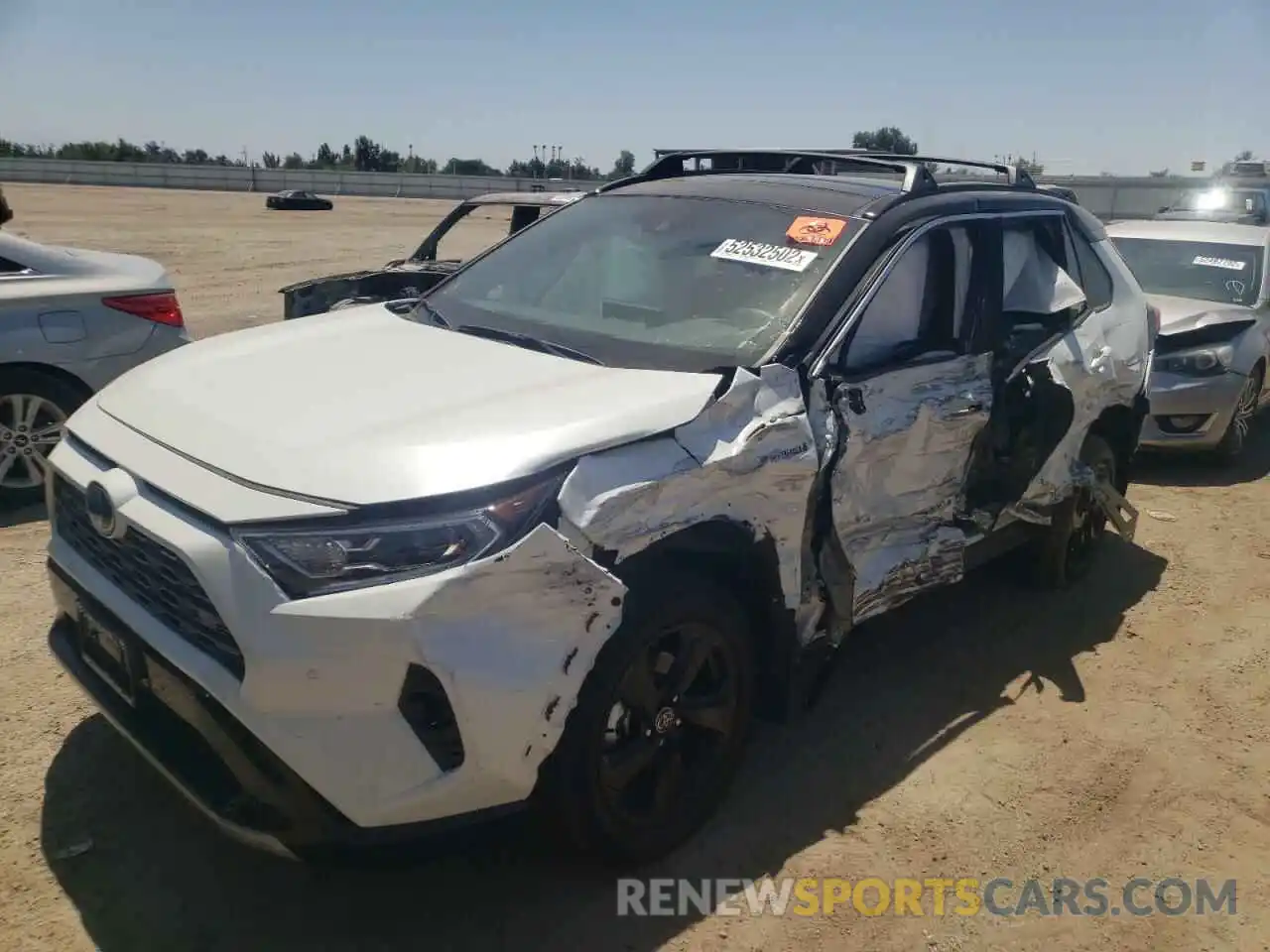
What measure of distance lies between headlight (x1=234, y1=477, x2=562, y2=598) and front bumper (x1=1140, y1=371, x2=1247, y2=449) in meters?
6.24

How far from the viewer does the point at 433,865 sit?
2.86 metres

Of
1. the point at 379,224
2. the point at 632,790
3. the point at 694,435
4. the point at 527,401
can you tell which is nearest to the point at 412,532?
the point at 527,401

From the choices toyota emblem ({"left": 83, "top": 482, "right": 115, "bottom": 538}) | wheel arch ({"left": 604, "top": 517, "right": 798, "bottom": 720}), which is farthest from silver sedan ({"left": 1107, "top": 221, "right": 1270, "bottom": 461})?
toyota emblem ({"left": 83, "top": 482, "right": 115, "bottom": 538})

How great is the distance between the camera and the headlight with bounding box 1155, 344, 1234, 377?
715 centimetres

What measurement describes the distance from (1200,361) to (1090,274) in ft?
9.62

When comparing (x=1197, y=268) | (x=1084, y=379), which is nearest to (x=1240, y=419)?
(x=1197, y=268)

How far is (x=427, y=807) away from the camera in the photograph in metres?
2.26

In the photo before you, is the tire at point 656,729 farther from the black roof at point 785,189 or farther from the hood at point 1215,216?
the hood at point 1215,216

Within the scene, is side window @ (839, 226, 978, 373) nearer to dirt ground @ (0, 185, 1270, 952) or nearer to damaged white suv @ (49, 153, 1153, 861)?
damaged white suv @ (49, 153, 1153, 861)

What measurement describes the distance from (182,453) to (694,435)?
1.30 m

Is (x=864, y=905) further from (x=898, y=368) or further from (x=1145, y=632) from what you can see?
(x=1145, y=632)

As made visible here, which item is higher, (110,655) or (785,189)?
(785,189)

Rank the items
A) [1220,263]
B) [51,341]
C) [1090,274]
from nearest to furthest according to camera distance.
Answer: [1090,274] → [51,341] → [1220,263]

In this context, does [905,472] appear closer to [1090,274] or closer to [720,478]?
[720,478]
